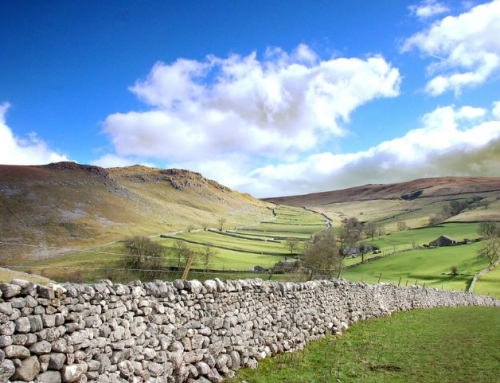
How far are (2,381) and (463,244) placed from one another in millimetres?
95191

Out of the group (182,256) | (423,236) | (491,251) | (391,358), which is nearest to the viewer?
(391,358)

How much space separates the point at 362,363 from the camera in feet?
39.4

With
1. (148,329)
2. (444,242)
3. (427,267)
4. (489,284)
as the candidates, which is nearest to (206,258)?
(427,267)

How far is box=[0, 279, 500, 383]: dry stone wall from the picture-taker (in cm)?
664

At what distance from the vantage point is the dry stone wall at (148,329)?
6645 millimetres

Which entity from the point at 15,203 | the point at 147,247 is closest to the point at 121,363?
the point at 147,247

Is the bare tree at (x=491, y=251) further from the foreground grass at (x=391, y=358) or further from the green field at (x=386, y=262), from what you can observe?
the foreground grass at (x=391, y=358)

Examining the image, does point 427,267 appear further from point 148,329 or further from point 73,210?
point 73,210

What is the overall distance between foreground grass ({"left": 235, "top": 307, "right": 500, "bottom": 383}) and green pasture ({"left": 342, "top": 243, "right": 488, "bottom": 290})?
111ft

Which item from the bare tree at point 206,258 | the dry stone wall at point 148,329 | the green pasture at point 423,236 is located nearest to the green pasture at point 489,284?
the green pasture at point 423,236

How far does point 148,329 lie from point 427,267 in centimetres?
6622

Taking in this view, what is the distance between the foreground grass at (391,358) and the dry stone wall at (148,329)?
0.82 meters

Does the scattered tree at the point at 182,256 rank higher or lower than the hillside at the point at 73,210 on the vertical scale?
lower

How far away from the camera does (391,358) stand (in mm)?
12781
